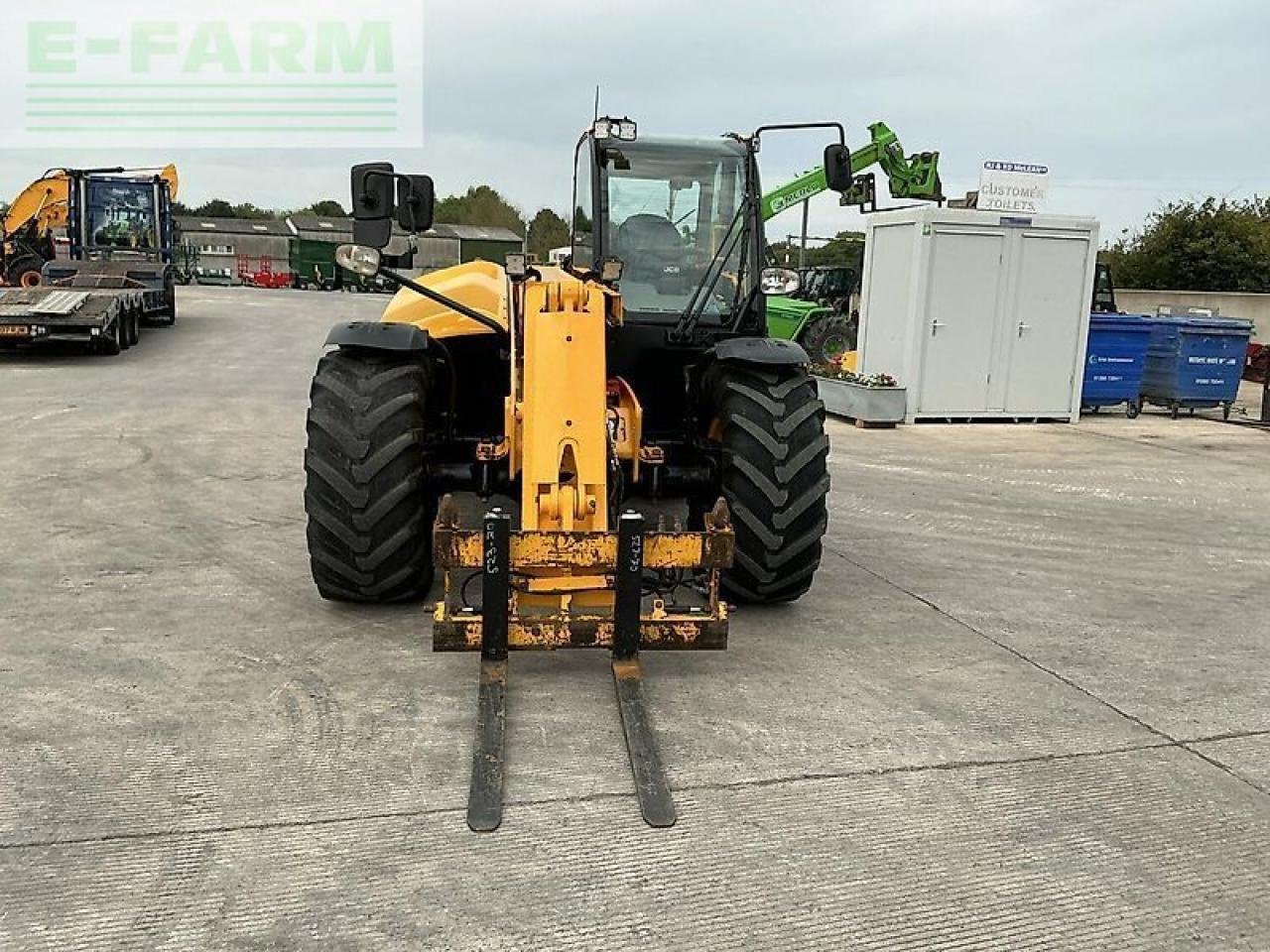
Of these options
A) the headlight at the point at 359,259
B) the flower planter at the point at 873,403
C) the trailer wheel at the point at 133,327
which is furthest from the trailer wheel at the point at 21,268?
the headlight at the point at 359,259

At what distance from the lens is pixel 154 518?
6.91 m

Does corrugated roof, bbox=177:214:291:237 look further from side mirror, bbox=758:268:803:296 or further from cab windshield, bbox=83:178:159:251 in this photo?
side mirror, bbox=758:268:803:296

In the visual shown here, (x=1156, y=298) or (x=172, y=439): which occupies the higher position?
(x=1156, y=298)

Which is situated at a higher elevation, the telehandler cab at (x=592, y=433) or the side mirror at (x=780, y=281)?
the side mirror at (x=780, y=281)

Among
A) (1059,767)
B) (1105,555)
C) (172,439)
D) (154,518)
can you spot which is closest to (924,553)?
(1105,555)

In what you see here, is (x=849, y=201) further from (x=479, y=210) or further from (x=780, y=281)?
(x=479, y=210)

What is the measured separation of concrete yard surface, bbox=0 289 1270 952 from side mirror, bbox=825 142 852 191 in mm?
2141

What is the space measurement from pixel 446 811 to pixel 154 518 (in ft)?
14.6

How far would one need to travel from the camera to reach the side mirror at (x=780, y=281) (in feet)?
18.1

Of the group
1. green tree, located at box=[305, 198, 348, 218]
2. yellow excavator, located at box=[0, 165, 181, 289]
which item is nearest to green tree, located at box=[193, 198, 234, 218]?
green tree, located at box=[305, 198, 348, 218]

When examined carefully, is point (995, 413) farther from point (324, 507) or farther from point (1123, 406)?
point (324, 507)

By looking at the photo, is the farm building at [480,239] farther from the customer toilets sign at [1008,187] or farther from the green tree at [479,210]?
the customer toilets sign at [1008,187]

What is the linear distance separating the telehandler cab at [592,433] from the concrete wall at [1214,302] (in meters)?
18.1

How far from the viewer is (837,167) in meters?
5.73
